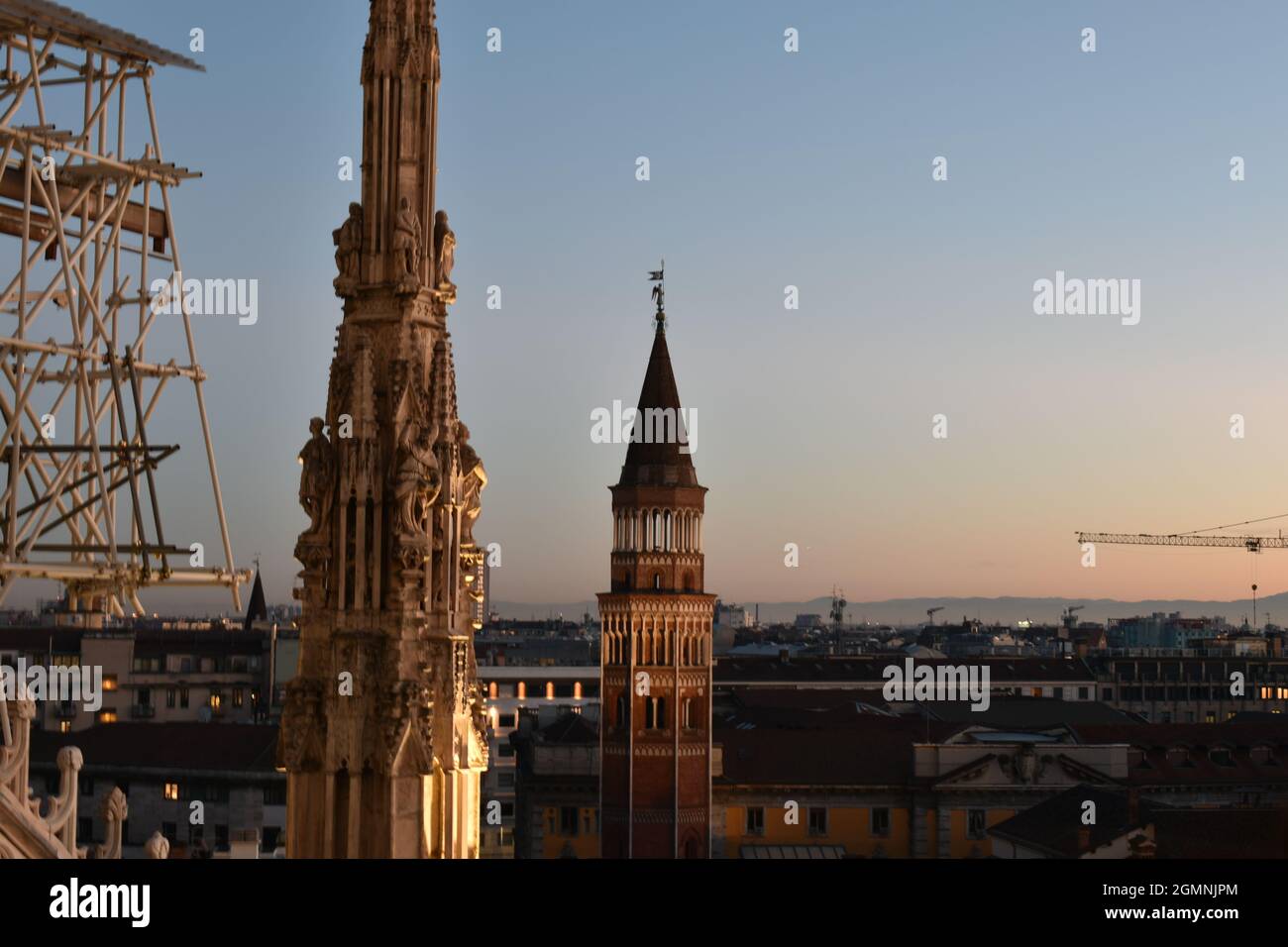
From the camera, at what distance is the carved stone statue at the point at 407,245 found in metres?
10.0

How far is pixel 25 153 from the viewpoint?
408 inches

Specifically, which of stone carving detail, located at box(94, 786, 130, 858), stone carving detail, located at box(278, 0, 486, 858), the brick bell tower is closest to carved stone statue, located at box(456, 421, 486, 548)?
stone carving detail, located at box(278, 0, 486, 858)

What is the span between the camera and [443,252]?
10281mm

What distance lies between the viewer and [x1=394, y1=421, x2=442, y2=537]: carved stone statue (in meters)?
9.77

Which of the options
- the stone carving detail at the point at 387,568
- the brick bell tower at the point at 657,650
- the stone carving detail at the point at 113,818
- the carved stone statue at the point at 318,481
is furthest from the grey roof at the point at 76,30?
the brick bell tower at the point at 657,650

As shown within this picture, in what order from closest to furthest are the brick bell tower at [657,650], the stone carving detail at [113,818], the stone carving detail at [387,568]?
the stone carving detail at [113,818]
the stone carving detail at [387,568]
the brick bell tower at [657,650]

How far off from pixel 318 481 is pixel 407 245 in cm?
136

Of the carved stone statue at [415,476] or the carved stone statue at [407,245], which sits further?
the carved stone statue at [407,245]

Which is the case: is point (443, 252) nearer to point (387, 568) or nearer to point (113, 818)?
point (387, 568)

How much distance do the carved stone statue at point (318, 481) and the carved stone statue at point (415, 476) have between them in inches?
15.1

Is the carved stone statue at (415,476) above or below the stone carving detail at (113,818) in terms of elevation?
above

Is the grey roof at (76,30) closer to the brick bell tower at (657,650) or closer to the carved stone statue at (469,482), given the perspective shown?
the carved stone statue at (469,482)

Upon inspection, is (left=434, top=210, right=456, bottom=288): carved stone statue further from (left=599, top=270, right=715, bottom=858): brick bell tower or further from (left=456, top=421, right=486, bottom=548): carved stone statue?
(left=599, top=270, right=715, bottom=858): brick bell tower
